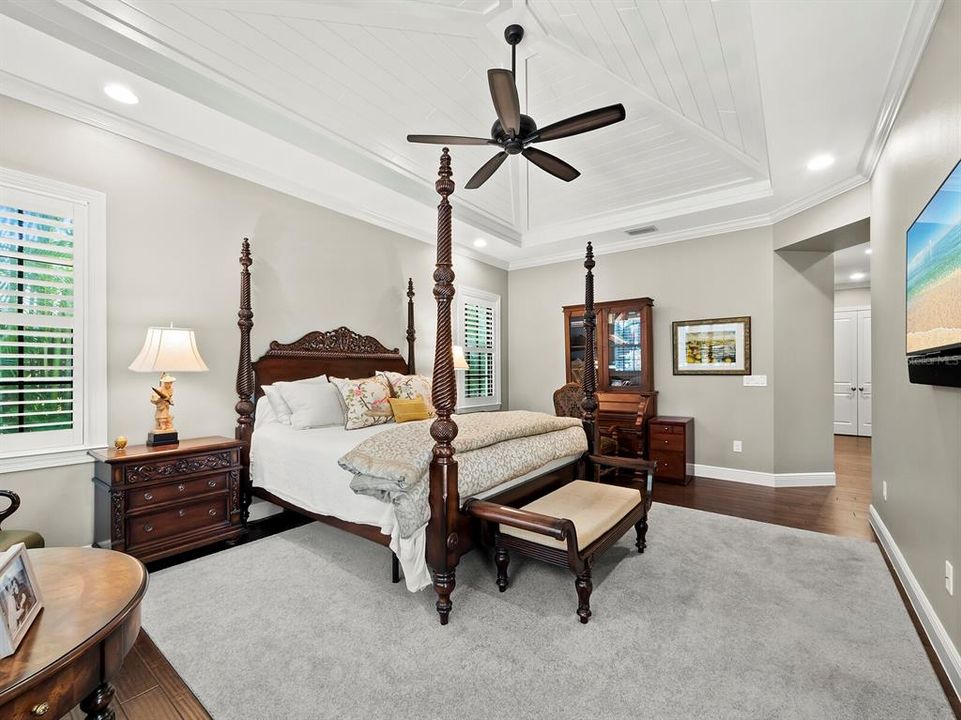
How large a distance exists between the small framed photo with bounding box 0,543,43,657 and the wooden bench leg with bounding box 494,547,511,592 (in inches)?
75.0

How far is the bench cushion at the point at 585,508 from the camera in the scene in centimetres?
234

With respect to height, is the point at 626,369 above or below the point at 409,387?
above

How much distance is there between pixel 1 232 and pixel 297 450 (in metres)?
2.13

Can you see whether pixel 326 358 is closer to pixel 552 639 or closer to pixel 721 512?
pixel 552 639

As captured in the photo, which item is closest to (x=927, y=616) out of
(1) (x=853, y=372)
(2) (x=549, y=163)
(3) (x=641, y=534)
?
(3) (x=641, y=534)

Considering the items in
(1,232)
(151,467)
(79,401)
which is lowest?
(151,467)

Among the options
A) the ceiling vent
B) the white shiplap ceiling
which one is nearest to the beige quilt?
the white shiplap ceiling

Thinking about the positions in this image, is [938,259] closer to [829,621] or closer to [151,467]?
[829,621]

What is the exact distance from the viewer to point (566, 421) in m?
3.60

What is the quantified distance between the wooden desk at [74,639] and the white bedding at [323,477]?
123 centimetres

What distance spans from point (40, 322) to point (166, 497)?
1.31 meters

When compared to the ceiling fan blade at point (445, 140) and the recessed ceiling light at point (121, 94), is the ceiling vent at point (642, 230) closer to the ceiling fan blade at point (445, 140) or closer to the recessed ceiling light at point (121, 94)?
the ceiling fan blade at point (445, 140)

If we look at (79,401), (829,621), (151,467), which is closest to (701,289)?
(829,621)

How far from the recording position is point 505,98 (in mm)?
2332
